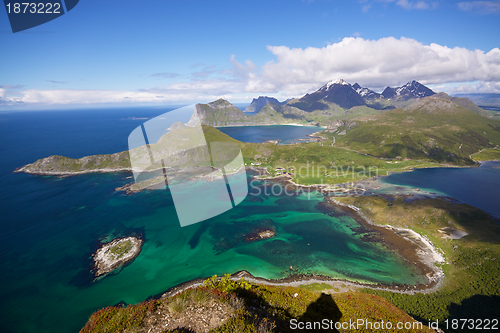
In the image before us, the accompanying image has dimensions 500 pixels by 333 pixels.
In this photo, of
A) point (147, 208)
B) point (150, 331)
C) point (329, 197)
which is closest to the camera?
point (150, 331)

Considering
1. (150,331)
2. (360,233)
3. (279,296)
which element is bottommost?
(360,233)

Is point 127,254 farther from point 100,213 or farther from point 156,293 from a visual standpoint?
point 100,213

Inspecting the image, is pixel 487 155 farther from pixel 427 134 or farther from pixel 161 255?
pixel 161 255

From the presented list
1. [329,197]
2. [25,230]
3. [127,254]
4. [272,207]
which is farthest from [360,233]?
[25,230]

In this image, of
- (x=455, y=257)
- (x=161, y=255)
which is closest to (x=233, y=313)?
(x=161, y=255)

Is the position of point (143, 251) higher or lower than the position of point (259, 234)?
higher

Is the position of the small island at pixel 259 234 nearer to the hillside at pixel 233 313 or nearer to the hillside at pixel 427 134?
the hillside at pixel 233 313
